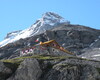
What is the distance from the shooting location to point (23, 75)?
4775 cm

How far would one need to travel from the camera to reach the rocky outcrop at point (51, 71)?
159 ft

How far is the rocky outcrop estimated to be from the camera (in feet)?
159

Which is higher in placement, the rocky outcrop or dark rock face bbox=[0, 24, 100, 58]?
dark rock face bbox=[0, 24, 100, 58]

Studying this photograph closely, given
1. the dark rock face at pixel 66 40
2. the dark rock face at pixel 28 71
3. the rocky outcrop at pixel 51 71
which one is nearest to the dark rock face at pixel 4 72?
the rocky outcrop at pixel 51 71

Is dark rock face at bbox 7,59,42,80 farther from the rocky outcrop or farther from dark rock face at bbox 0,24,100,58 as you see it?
dark rock face at bbox 0,24,100,58

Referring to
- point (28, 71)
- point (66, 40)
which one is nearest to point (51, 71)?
point (28, 71)

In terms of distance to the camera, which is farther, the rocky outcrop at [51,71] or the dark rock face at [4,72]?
the rocky outcrop at [51,71]

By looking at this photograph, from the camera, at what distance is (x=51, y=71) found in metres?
50.6

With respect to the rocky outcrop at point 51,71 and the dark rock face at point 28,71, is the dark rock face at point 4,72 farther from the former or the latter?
the dark rock face at point 28,71

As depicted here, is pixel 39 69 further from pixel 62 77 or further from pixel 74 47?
pixel 74 47

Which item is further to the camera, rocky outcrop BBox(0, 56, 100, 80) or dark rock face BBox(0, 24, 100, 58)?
dark rock face BBox(0, 24, 100, 58)

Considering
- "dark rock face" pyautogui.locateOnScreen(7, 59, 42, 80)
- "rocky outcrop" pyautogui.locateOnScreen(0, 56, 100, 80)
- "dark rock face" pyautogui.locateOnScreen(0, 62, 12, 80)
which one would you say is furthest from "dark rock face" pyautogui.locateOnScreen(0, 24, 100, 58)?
"dark rock face" pyautogui.locateOnScreen(0, 62, 12, 80)

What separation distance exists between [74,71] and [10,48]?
128409mm

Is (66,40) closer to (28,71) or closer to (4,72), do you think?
(28,71)
